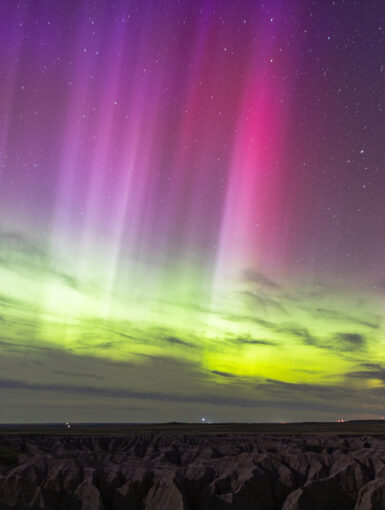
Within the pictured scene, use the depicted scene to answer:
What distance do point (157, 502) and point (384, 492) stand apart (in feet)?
48.1

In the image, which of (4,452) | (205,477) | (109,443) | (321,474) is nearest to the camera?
(205,477)

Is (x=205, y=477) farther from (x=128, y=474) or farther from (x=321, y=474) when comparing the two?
(x=321, y=474)

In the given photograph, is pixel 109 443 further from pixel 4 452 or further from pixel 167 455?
pixel 167 455

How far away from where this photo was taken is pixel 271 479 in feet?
123

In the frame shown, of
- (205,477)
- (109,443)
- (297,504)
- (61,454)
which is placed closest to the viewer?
(297,504)

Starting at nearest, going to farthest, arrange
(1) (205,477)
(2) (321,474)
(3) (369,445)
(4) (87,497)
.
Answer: (4) (87,497) < (1) (205,477) < (2) (321,474) < (3) (369,445)

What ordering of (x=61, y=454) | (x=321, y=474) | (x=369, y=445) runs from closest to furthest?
(x=321, y=474)
(x=61, y=454)
(x=369, y=445)

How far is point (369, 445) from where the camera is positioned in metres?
71.0

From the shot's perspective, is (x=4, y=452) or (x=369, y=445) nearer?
(x=4, y=452)

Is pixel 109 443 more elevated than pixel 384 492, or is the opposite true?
pixel 384 492

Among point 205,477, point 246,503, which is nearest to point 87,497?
point 205,477

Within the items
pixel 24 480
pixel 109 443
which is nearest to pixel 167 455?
pixel 24 480

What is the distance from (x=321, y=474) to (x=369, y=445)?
1276 inches

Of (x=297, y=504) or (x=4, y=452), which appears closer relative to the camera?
(x=297, y=504)
